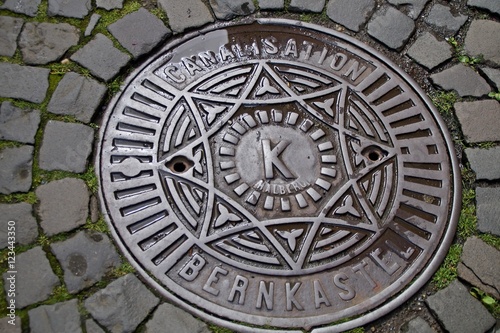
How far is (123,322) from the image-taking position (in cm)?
232

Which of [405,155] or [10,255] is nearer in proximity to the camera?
[10,255]

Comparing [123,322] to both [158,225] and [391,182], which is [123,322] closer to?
[158,225]

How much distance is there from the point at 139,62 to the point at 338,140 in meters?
1.12

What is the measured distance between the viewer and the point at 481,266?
2578 millimetres

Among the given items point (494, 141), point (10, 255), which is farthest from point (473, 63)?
point (10, 255)

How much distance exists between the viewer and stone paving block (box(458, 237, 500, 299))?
2535 millimetres

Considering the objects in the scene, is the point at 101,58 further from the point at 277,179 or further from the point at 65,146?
the point at 277,179

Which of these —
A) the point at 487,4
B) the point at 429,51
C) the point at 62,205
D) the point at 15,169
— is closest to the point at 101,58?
the point at 15,169

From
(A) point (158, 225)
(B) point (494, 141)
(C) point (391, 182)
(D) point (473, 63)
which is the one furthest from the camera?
(D) point (473, 63)

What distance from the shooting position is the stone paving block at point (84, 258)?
7.82 feet

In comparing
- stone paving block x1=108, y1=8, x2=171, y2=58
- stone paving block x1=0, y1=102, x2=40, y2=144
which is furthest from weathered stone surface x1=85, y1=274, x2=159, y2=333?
stone paving block x1=108, y1=8, x2=171, y2=58

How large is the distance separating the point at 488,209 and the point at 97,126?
6.43 ft

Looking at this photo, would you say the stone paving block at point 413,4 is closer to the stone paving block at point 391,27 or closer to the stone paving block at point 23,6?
the stone paving block at point 391,27

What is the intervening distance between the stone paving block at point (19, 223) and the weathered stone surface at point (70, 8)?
1102mm
